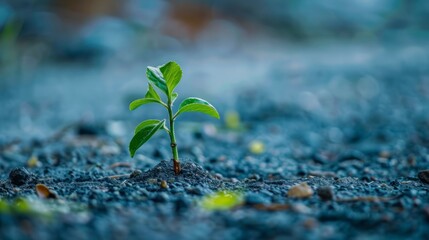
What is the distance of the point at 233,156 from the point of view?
95.7 inches

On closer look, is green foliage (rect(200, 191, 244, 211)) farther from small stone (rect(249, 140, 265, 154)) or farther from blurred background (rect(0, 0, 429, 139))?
blurred background (rect(0, 0, 429, 139))

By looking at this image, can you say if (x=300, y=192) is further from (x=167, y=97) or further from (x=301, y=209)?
(x=167, y=97)

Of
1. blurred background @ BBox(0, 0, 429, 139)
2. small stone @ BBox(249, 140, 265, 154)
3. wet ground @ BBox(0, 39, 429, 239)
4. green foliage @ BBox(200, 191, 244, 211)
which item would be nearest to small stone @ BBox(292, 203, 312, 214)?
wet ground @ BBox(0, 39, 429, 239)

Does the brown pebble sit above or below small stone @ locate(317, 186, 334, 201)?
below

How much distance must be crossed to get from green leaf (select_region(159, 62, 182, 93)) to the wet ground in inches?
10.2

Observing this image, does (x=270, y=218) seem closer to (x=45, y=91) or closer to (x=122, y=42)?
Answer: (x=45, y=91)

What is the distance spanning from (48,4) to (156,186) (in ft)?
25.7

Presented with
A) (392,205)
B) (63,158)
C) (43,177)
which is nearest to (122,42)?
(63,158)

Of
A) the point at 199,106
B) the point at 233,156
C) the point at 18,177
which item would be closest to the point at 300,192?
the point at 199,106

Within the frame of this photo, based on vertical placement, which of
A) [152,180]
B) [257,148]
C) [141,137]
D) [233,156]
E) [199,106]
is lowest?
[152,180]

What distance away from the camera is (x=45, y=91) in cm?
501

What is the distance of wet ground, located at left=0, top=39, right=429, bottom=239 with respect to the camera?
1.19 m

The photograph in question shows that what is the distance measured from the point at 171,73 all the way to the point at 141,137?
0.20m

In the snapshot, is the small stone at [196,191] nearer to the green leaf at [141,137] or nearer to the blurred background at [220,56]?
the green leaf at [141,137]
